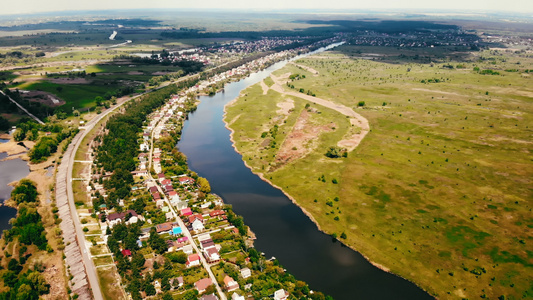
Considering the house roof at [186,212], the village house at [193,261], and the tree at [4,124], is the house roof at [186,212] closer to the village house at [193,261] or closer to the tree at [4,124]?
the village house at [193,261]

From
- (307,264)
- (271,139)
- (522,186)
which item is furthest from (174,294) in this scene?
(522,186)

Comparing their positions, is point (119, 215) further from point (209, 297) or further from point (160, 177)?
point (209, 297)

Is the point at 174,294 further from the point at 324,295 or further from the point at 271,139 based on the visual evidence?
the point at 271,139

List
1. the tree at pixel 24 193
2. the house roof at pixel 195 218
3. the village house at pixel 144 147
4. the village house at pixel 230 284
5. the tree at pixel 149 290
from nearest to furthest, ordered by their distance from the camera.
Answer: the tree at pixel 149 290 < the village house at pixel 230 284 < the house roof at pixel 195 218 < the tree at pixel 24 193 < the village house at pixel 144 147

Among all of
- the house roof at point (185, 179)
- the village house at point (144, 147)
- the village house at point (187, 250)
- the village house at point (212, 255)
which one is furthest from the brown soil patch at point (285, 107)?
the village house at point (187, 250)

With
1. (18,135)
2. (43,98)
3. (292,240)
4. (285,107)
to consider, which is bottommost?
(292,240)

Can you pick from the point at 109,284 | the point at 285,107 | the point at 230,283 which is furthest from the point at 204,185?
the point at 285,107

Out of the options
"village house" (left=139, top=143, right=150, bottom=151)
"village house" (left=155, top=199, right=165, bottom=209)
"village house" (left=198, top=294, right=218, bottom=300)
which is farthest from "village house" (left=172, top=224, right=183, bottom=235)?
"village house" (left=139, top=143, right=150, bottom=151)
